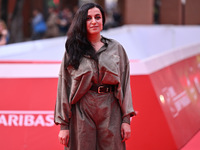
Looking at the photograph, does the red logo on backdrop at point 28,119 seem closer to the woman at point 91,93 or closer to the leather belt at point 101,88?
the woman at point 91,93

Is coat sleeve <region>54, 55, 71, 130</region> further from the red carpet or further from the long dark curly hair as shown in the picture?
the red carpet

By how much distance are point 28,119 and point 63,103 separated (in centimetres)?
156

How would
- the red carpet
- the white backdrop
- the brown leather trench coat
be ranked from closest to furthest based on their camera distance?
the brown leather trench coat, the red carpet, the white backdrop

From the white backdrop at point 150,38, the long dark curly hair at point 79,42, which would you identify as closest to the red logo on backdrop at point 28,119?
the long dark curly hair at point 79,42

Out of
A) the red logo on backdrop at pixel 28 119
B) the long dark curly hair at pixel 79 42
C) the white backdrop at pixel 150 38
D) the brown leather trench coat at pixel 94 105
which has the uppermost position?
the long dark curly hair at pixel 79 42

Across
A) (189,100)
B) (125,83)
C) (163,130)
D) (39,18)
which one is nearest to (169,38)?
(39,18)

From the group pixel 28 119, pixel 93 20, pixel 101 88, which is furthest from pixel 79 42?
pixel 28 119

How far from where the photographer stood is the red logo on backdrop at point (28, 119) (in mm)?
4883

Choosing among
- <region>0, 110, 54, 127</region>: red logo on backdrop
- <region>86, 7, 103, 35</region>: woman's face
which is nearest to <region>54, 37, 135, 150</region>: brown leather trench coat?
<region>86, 7, 103, 35</region>: woman's face

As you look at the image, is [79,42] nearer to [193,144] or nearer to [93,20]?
[93,20]

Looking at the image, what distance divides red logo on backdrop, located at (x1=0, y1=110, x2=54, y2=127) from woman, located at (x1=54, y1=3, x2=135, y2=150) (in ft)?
4.55

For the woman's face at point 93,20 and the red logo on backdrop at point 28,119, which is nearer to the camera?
the woman's face at point 93,20

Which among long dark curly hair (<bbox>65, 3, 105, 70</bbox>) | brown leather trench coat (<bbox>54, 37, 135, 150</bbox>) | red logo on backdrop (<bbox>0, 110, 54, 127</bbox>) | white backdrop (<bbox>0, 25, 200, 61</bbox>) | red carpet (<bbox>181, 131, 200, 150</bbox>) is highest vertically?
long dark curly hair (<bbox>65, 3, 105, 70</bbox>)

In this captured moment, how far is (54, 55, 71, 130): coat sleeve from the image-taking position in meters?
3.48
